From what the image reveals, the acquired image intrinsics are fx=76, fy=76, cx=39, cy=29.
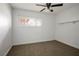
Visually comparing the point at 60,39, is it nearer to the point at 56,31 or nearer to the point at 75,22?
the point at 56,31

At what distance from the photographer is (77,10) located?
329cm

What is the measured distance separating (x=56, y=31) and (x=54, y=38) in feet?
1.62

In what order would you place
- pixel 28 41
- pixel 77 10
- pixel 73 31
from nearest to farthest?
pixel 77 10, pixel 73 31, pixel 28 41

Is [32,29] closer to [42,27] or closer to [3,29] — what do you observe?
[42,27]

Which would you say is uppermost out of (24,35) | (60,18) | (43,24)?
(60,18)

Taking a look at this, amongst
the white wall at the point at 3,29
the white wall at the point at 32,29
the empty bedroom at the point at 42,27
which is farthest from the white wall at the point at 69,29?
the white wall at the point at 3,29

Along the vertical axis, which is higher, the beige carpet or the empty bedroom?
the empty bedroom

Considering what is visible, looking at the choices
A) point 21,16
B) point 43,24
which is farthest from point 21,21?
point 43,24

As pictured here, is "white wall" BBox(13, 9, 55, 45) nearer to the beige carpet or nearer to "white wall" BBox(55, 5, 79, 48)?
"white wall" BBox(55, 5, 79, 48)

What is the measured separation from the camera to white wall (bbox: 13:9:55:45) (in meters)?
3.80

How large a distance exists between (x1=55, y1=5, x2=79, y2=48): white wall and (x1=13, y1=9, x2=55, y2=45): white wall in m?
0.49

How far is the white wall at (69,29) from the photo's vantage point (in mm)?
3373

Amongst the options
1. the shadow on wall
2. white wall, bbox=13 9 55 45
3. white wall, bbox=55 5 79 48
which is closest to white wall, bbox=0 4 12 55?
the shadow on wall

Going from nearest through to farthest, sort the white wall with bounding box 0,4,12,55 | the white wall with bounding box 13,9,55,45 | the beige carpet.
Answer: the white wall with bounding box 0,4,12,55
the beige carpet
the white wall with bounding box 13,9,55,45
